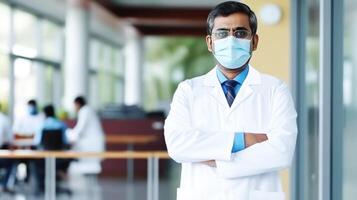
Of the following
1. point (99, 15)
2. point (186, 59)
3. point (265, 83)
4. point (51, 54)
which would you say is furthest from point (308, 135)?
point (186, 59)

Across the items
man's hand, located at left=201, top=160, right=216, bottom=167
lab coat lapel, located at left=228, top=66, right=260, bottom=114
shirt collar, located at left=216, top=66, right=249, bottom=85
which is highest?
shirt collar, located at left=216, top=66, right=249, bottom=85

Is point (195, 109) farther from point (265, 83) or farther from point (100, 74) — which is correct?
point (100, 74)

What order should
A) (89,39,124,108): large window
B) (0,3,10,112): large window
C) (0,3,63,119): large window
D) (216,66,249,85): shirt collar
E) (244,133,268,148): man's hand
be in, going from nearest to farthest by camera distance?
(244,133,268,148): man's hand → (216,66,249,85): shirt collar → (0,3,10,112): large window → (0,3,63,119): large window → (89,39,124,108): large window

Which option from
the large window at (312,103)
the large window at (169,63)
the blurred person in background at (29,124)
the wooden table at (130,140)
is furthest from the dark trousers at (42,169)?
the large window at (169,63)

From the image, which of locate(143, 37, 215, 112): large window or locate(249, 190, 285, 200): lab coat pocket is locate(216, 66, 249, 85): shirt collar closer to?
locate(249, 190, 285, 200): lab coat pocket

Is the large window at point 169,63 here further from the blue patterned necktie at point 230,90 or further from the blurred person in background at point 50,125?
the blue patterned necktie at point 230,90

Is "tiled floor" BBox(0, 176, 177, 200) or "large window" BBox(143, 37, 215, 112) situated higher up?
"large window" BBox(143, 37, 215, 112)

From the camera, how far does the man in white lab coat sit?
2021mm

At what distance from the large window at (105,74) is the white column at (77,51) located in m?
4.31

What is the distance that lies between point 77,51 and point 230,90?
12.7 metres

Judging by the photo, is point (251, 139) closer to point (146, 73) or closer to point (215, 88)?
point (215, 88)

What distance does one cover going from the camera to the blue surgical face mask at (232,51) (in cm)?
203

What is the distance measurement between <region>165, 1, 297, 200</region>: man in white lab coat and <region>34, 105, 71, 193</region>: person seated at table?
598 centimetres

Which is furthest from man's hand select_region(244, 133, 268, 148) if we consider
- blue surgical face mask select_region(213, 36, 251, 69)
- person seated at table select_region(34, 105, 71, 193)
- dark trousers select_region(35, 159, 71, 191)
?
dark trousers select_region(35, 159, 71, 191)
